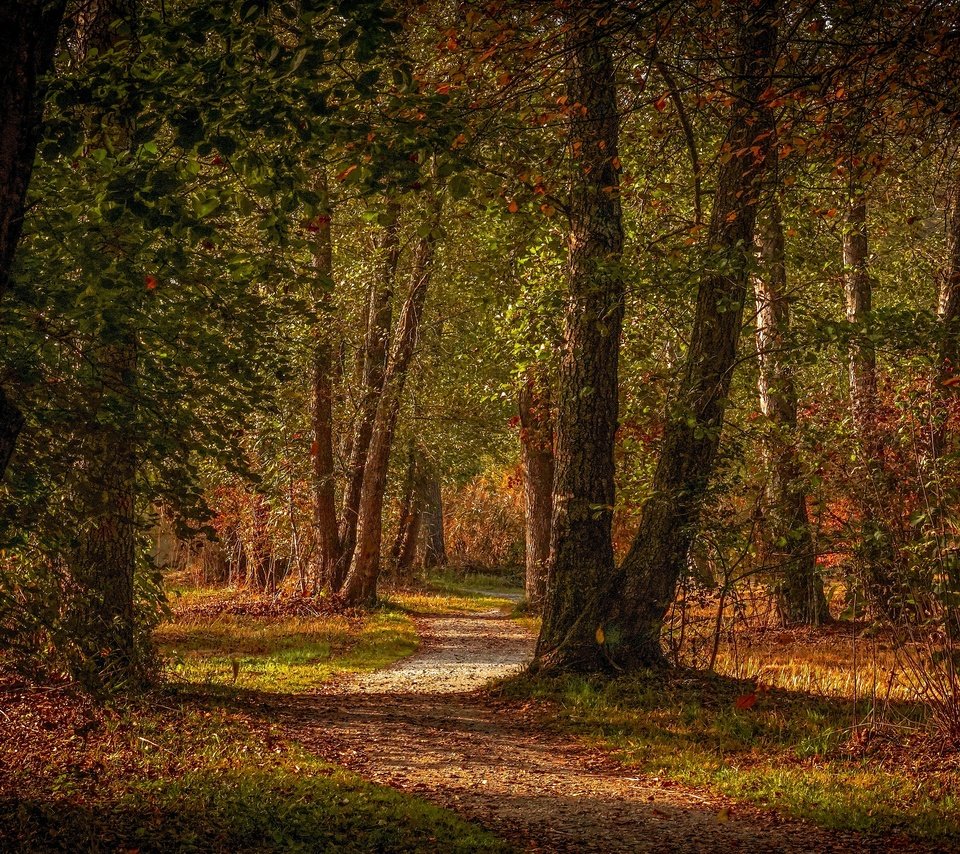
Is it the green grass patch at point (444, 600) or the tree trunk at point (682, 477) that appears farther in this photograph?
the green grass patch at point (444, 600)

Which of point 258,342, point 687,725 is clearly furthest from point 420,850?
point 687,725

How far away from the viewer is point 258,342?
6766 millimetres

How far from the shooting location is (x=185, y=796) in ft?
20.8

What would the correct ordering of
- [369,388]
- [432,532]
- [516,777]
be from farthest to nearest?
1. [432,532]
2. [369,388]
3. [516,777]

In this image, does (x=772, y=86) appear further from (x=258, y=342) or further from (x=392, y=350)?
(x=392, y=350)

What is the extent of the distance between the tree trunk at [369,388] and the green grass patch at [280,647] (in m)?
2.36

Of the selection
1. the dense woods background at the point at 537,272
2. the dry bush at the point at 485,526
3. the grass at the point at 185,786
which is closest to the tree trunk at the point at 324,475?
the dense woods background at the point at 537,272

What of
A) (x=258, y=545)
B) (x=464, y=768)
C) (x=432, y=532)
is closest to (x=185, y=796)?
(x=464, y=768)

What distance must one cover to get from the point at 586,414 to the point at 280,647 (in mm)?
6964

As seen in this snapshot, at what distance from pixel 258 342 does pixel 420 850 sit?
135 inches

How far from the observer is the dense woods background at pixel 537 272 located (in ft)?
17.3

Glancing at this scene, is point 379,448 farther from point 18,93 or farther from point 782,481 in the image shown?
point 18,93

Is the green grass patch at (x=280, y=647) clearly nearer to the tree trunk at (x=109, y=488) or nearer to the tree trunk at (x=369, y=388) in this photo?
the tree trunk at (x=109, y=488)

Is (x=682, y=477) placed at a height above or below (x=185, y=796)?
above
